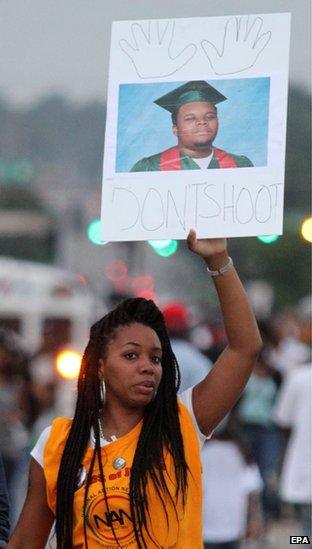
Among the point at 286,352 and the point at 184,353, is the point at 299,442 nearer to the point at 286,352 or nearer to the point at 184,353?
the point at 184,353

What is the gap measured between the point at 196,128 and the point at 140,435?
90 centimetres

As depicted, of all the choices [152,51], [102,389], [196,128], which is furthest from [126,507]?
[152,51]

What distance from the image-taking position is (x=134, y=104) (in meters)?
4.32

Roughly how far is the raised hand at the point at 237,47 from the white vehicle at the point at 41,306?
18.2 m

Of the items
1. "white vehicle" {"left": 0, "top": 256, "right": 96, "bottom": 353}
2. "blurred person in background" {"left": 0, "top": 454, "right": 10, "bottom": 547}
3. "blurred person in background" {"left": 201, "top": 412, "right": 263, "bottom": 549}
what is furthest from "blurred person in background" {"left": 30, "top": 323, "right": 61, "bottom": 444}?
"white vehicle" {"left": 0, "top": 256, "right": 96, "bottom": 353}

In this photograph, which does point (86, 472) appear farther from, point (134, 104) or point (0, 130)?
point (0, 130)

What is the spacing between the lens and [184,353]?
8.97m

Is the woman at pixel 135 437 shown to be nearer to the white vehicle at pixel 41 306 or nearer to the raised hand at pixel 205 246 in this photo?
the raised hand at pixel 205 246

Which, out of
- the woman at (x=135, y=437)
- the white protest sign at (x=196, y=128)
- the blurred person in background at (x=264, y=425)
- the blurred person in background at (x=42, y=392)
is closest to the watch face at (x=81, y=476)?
the woman at (x=135, y=437)

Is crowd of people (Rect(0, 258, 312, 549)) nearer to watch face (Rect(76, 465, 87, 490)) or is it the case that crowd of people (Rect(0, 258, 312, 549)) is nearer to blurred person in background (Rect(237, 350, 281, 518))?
blurred person in background (Rect(237, 350, 281, 518))

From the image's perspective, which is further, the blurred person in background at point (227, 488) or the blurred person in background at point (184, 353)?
the blurred person in background at point (227, 488)

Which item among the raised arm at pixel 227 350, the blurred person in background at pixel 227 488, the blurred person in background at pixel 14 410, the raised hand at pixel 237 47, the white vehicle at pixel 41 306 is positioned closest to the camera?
the raised arm at pixel 227 350

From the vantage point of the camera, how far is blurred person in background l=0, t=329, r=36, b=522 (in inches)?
380

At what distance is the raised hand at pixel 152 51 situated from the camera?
4316 mm
